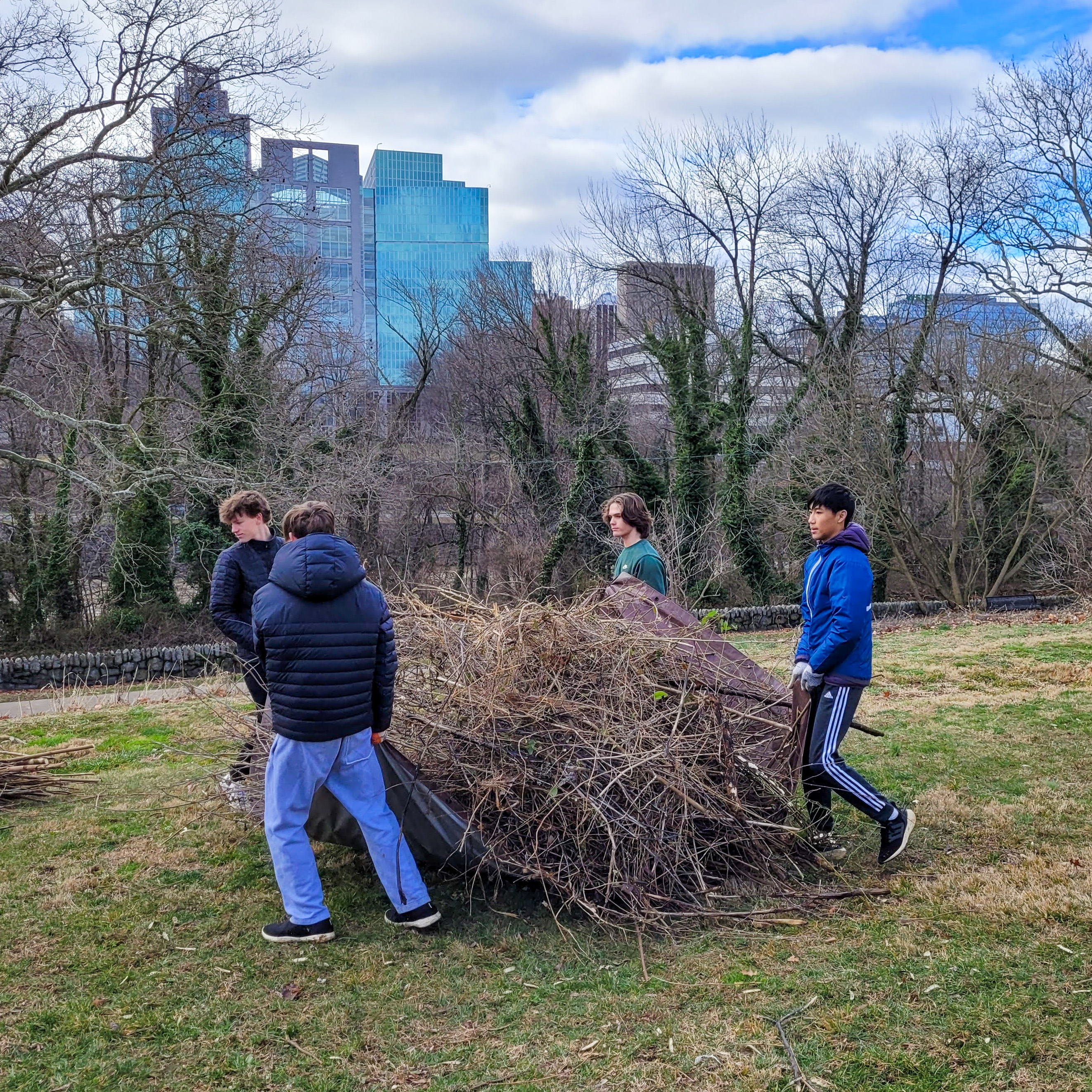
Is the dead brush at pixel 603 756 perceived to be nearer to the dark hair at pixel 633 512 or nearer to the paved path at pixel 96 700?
the dark hair at pixel 633 512

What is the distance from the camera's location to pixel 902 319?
23.7 meters

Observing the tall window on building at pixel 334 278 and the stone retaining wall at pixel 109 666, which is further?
the tall window on building at pixel 334 278

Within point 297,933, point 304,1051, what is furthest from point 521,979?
point 297,933

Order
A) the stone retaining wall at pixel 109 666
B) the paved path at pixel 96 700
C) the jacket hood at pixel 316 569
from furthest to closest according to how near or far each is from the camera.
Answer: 1. the stone retaining wall at pixel 109 666
2. the paved path at pixel 96 700
3. the jacket hood at pixel 316 569

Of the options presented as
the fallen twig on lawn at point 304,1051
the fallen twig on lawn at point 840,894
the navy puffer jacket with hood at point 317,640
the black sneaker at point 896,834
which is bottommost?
the fallen twig on lawn at point 304,1051

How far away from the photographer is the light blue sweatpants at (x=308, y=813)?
3.85m

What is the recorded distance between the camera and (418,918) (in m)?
3.96

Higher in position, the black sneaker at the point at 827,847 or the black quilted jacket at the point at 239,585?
the black quilted jacket at the point at 239,585

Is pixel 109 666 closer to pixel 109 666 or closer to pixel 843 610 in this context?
pixel 109 666

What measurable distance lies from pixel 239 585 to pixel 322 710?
5.67 feet

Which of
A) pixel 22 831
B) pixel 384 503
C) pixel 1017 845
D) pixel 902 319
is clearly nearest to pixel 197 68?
pixel 384 503

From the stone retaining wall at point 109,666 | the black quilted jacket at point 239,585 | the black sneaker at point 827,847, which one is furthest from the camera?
the stone retaining wall at point 109,666

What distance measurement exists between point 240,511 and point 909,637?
1195cm

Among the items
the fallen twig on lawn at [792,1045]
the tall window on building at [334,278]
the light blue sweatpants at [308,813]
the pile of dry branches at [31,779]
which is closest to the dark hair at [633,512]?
the light blue sweatpants at [308,813]
